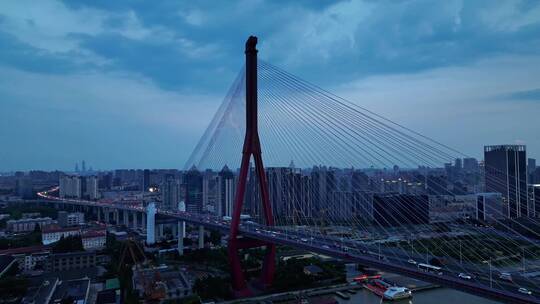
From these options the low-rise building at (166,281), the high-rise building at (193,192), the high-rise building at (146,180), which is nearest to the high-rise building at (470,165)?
the low-rise building at (166,281)

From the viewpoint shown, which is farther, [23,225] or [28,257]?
[23,225]

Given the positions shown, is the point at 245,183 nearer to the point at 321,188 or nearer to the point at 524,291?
the point at 524,291

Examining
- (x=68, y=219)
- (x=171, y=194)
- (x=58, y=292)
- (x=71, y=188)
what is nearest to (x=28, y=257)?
(x=58, y=292)

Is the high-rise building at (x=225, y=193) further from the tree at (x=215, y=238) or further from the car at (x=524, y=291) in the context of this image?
the car at (x=524, y=291)

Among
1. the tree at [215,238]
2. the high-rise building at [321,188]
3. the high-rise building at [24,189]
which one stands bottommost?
the tree at [215,238]

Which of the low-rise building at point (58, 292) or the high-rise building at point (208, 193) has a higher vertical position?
the high-rise building at point (208, 193)

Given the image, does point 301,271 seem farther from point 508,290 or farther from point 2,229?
point 2,229
